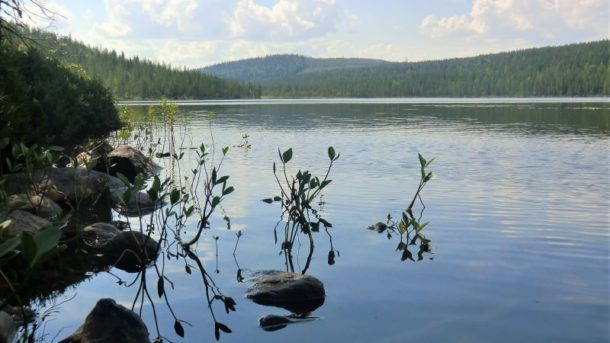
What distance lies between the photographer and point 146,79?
169500mm

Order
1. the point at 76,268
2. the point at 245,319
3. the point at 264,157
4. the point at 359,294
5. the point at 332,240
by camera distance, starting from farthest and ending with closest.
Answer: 1. the point at 264,157
2. the point at 332,240
3. the point at 76,268
4. the point at 359,294
5. the point at 245,319

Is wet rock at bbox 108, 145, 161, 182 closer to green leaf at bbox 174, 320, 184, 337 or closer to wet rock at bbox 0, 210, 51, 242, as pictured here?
wet rock at bbox 0, 210, 51, 242

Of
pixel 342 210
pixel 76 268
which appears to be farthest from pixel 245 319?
pixel 342 210

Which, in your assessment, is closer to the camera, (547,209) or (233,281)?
(233,281)

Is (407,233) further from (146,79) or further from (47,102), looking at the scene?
(146,79)

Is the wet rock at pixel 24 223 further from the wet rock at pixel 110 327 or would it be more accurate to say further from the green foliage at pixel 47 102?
the green foliage at pixel 47 102

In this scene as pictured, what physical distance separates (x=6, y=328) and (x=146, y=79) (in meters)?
170

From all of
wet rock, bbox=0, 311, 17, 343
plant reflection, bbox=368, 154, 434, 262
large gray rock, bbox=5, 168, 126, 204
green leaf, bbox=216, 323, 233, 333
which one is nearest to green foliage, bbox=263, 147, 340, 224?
plant reflection, bbox=368, 154, 434, 262

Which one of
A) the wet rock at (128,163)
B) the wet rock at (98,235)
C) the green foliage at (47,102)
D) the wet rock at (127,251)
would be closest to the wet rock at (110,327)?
the wet rock at (127,251)

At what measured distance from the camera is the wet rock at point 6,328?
6988 millimetres

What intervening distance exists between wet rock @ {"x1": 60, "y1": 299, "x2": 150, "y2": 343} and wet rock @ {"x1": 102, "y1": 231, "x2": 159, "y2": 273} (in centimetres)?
369

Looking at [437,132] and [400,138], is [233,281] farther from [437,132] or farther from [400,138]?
[437,132]

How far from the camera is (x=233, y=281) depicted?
9953 millimetres

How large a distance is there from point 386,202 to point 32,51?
12.7 metres
